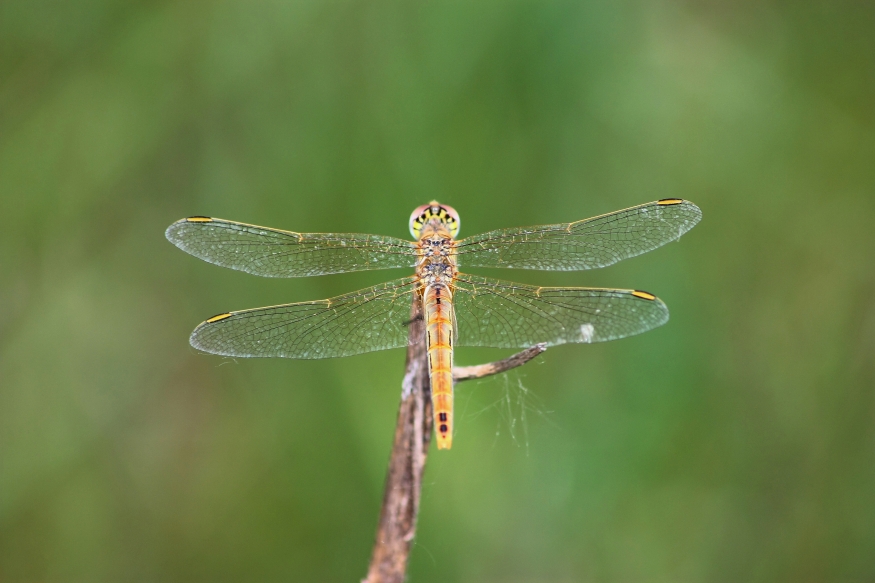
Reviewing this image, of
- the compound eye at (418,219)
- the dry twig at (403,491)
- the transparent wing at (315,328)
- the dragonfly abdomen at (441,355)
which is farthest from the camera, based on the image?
the compound eye at (418,219)

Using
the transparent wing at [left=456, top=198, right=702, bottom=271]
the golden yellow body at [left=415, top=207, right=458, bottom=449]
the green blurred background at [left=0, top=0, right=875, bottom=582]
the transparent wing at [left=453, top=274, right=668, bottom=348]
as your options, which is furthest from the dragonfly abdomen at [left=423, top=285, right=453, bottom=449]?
the green blurred background at [left=0, top=0, right=875, bottom=582]

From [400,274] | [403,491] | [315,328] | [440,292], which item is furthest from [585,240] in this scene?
[403,491]

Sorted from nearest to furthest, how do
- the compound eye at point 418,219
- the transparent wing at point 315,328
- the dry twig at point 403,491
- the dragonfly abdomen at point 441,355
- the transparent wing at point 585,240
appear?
the dry twig at point 403,491, the dragonfly abdomen at point 441,355, the transparent wing at point 315,328, the transparent wing at point 585,240, the compound eye at point 418,219

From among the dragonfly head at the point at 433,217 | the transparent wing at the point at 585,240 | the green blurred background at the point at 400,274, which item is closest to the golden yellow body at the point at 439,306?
Answer: the dragonfly head at the point at 433,217

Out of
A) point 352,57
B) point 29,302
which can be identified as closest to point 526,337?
point 352,57

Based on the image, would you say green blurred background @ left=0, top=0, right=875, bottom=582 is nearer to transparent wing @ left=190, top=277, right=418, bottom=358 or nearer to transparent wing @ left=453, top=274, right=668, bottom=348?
transparent wing @ left=453, top=274, right=668, bottom=348

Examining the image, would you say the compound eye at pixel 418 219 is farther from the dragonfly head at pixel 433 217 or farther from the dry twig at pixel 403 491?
the dry twig at pixel 403 491

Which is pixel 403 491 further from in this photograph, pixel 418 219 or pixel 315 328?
pixel 418 219

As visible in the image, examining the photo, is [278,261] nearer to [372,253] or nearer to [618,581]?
[372,253]
